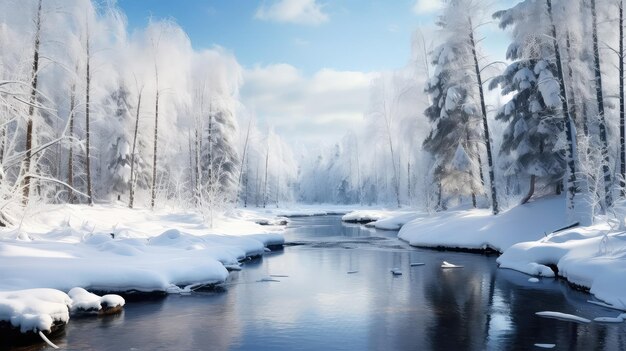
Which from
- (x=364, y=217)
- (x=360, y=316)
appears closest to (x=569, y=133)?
(x=360, y=316)

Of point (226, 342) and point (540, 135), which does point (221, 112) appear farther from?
point (226, 342)

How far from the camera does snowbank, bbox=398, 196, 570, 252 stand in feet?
61.5

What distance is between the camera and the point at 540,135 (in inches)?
819

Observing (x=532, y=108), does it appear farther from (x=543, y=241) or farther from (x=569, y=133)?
(x=543, y=241)

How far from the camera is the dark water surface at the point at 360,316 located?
826 cm

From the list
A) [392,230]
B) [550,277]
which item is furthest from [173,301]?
[392,230]

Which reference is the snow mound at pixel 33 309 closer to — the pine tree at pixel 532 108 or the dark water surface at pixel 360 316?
the dark water surface at pixel 360 316

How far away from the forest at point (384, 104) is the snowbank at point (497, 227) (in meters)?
1.15

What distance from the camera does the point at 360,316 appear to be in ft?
33.3

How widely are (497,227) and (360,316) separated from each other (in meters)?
12.4

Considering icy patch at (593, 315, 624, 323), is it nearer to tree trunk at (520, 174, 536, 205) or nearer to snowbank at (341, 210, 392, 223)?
tree trunk at (520, 174, 536, 205)

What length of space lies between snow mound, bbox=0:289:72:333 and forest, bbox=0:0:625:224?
A: 225 cm

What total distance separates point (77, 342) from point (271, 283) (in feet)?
21.8

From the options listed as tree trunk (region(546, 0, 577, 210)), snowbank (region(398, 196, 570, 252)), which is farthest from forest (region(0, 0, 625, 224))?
snowbank (region(398, 196, 570, 252))
